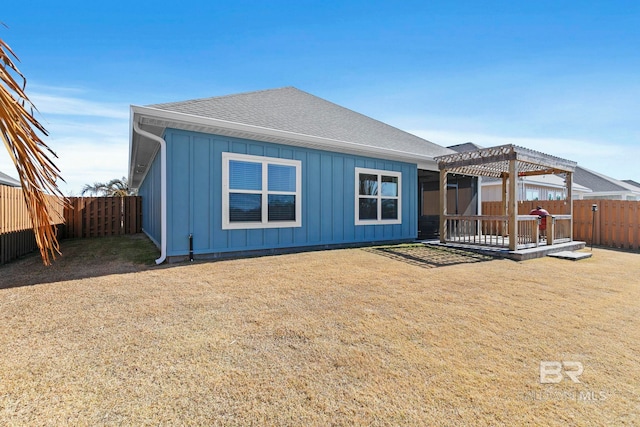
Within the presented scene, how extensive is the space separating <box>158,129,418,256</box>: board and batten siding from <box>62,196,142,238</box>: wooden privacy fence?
25.5ft

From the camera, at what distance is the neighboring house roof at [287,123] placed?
18.9 feet

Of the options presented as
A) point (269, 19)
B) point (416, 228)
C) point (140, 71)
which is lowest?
point (416, 228)

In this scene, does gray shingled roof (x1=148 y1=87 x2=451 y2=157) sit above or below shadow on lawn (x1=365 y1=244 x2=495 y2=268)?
above

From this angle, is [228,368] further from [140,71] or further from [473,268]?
[140,71]

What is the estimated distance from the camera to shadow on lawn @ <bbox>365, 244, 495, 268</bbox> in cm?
614

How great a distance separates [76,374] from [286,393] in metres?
1.47

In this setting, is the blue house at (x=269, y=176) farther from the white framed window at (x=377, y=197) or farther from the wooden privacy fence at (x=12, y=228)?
the wooden privacy fence at (x=12, y=228)

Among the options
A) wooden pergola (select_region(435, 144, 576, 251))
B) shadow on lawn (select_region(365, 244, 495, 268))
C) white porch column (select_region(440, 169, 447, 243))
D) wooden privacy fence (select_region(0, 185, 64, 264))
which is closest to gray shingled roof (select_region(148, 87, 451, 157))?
white porch column (select_region(440, 169, 447, 243))

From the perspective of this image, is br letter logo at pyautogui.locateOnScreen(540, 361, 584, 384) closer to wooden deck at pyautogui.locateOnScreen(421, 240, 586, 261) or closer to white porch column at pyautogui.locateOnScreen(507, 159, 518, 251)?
wooden deck at pyautogui.locateOnScreen(421, 240, 586, 261)

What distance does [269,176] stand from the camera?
22.2 ft

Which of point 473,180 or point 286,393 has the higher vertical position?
point 473,180

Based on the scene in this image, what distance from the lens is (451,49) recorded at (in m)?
8.21

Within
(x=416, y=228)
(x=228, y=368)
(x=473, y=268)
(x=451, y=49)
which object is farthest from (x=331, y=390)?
(x=451, y=49)

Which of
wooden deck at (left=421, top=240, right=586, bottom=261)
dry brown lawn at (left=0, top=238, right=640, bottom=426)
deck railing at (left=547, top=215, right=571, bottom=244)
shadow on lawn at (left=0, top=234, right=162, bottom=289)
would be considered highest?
deck railing at (left=547, top=215, right=571, bottom=244)
